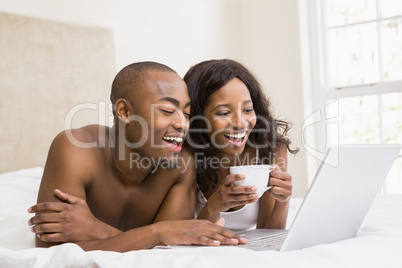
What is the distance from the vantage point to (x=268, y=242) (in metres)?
1.20

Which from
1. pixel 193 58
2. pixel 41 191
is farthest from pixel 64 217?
pixel 193 58

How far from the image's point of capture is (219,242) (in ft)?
3.67

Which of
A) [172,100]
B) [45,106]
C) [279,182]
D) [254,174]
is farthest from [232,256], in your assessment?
[45,106]

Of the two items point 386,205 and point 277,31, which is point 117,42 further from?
point 386,205

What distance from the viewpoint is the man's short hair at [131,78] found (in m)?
1.47

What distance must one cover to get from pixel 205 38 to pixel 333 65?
1032 mm

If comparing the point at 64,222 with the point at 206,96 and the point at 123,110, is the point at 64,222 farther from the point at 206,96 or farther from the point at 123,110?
the point at 206,96

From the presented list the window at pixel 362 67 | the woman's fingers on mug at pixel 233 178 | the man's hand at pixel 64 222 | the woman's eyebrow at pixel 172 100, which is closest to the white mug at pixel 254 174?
the woman's fingers on mug at pixel 233 178

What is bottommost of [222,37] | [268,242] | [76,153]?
[268,242]

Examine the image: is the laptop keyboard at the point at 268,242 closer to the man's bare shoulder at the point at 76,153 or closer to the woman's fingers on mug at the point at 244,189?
the woman's fingers on mug at the point at 244,189

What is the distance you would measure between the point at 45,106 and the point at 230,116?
117 cm

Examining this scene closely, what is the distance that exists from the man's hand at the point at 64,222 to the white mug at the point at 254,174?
378 millimetres

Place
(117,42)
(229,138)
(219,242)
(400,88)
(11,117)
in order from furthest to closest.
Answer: (400,88) < (117,42) < (11,117) < (229,138) < (219,242)

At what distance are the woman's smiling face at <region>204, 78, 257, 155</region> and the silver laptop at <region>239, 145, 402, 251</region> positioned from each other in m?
0.49
